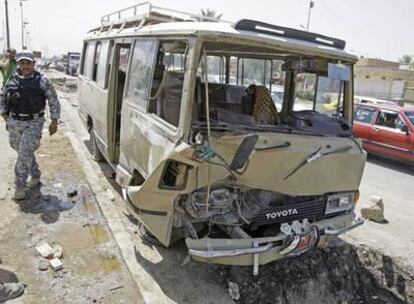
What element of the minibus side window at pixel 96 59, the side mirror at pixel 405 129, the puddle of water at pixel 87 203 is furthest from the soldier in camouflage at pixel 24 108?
the side mirror at pixel 405 129

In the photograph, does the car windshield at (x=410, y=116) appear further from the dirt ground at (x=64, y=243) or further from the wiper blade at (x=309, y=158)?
the dirt ground at (x=64, y=243)

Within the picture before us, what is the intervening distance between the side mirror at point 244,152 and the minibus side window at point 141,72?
4.38 feet

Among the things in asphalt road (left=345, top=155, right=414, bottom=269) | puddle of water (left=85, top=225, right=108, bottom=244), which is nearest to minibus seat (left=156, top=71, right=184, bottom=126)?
puddle of water (left=85, top=225, right=108, bottom=244)

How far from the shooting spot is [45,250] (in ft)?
14.0

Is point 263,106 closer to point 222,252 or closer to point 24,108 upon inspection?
point 222,252

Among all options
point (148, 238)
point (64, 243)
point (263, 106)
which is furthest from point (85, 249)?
point (263, 106)

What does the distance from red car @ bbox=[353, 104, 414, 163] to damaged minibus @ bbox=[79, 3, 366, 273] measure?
612 centimetres

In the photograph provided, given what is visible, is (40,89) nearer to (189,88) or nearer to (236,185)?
(189,88)

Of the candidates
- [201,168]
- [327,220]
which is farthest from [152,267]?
[327,220]

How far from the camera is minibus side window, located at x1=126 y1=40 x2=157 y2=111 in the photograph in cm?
426

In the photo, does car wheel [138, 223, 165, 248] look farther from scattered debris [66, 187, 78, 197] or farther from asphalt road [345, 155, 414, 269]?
asphalt road [345, 155, 414, 269]

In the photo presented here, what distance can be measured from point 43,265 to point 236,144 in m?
2.28

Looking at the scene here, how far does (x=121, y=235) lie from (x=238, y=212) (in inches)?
66.8

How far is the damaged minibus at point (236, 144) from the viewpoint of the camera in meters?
3.41
